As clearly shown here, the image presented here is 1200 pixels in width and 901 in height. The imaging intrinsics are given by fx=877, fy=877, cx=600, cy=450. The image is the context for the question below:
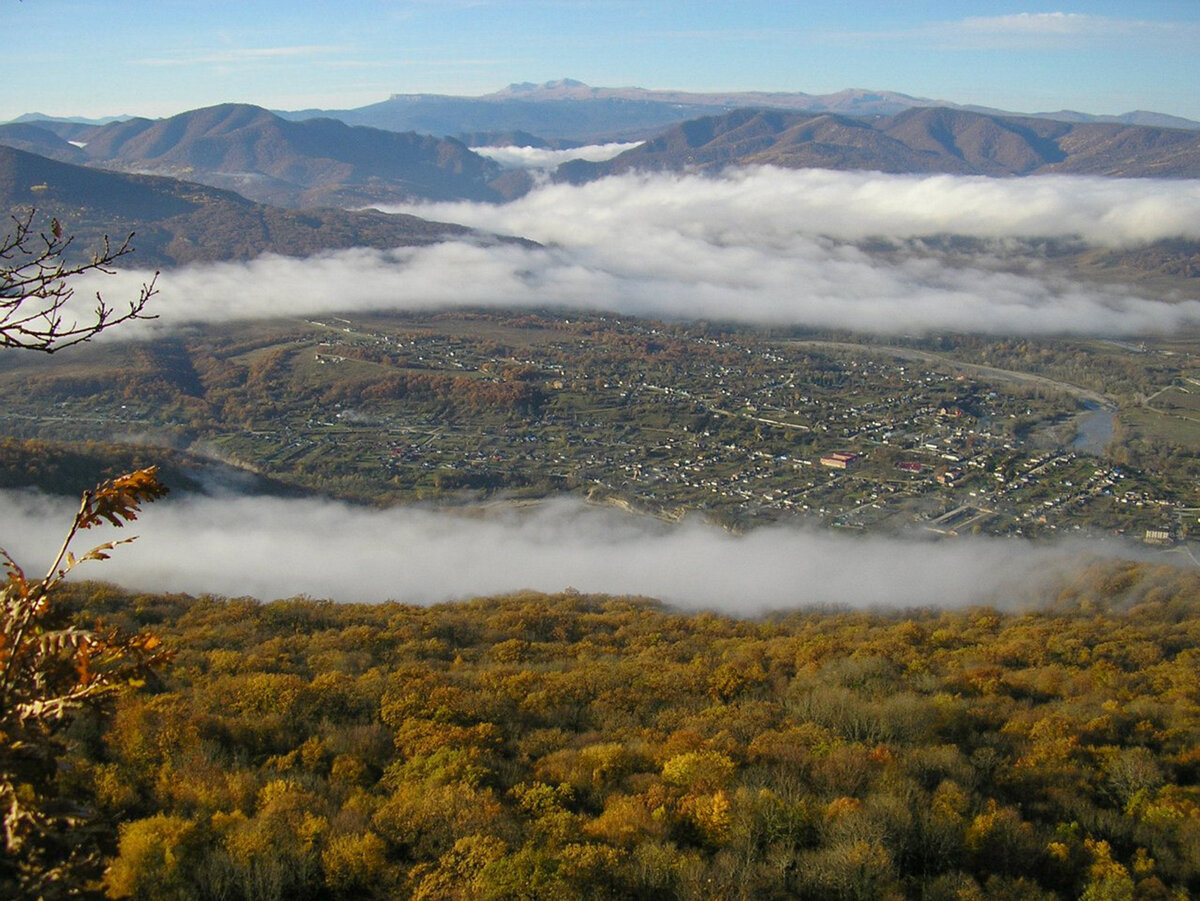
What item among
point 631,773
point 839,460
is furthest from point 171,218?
point 631,773

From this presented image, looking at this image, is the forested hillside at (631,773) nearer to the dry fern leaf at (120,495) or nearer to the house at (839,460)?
the dry fern leaf at (120,495)

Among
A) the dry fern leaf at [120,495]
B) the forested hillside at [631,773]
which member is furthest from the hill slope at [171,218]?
the dry fern leaf at [120,495]

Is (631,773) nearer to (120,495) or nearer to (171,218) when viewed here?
(120,495)

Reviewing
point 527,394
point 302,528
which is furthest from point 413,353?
point 302,528

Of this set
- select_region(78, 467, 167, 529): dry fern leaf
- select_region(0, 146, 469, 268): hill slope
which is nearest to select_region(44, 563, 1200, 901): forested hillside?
select_region(78, 467, 167, 529): dry fern leaf

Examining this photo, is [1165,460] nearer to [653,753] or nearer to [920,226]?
[653,753]

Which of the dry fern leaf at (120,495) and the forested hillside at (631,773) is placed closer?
the dry fern leaf at (120,495)

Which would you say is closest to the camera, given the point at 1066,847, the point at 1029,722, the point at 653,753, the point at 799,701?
the point at 1066,847

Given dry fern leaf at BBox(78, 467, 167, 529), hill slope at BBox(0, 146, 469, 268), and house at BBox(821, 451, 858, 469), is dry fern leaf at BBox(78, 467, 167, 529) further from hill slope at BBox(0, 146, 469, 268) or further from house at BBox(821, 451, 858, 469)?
hill slope at BBox(0, 146, 469, 268)
